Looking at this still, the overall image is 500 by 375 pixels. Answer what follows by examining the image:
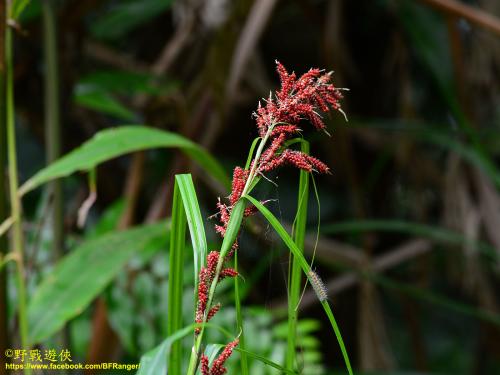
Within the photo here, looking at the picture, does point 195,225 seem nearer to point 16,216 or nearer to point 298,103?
point 298,103

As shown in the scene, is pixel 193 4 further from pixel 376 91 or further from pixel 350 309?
pixel 350 309

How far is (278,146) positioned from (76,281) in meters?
0.40

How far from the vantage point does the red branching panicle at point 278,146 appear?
9.6 inches

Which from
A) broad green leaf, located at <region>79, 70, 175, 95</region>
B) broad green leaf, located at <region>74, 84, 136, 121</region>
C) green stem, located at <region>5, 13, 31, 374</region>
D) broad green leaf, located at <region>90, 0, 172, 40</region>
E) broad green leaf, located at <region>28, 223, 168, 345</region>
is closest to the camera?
green stem, located at <region>5, 13, 31, 374</region>

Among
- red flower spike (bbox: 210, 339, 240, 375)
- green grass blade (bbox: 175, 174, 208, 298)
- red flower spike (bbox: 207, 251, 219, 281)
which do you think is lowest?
red flower spike (bbox: 210, 339, 240, 375)

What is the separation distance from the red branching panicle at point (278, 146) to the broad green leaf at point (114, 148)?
25 centimetres

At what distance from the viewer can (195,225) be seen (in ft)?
0.82

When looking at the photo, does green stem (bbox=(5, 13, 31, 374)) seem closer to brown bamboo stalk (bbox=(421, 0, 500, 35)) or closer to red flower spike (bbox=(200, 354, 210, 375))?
red flower spike (bbox=(200, 354, 210, 375))

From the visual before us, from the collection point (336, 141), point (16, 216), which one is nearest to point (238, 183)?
point (16, 216)

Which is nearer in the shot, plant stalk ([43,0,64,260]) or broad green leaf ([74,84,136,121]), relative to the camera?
plant stalk ([43,0,64,260])

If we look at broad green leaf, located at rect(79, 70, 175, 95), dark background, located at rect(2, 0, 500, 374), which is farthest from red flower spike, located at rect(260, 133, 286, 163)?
broad green leaf, located at rect(79, 70, 175, 95)

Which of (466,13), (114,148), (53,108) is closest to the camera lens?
(114,148)

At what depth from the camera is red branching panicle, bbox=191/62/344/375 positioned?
24 cm

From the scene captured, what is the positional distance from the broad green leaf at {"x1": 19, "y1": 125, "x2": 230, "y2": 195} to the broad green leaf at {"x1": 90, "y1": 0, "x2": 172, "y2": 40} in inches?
32.5
